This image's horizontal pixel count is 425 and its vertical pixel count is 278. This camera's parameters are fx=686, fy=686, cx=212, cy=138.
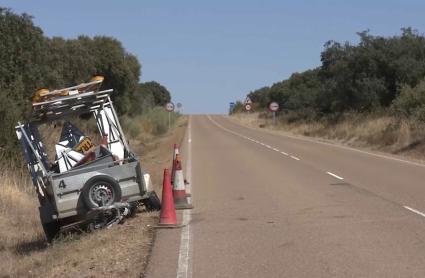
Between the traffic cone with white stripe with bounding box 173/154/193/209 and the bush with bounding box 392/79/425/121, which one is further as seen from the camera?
the bush with bounding box 392/79/425/121

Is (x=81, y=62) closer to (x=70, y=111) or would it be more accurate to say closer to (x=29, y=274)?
(x=70, y=111)

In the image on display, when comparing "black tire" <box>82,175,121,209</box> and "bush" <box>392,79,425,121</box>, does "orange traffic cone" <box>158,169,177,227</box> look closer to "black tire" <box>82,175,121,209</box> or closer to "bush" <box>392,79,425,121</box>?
"black tire" <box>82,175,121,209</box>

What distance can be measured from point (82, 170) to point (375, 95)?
3737cm

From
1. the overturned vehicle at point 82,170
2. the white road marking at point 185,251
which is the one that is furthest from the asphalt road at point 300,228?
the overturned vehicle at point 82,170

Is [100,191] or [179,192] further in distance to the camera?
[179,192]

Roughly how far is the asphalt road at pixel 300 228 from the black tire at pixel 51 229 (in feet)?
6.33

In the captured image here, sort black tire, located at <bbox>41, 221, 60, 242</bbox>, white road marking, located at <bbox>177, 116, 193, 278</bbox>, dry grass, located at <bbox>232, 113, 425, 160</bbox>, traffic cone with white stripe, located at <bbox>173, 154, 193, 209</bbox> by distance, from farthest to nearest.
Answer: dry grass, located at <bbox>232, 113, 425, 160</bbox> → traffic cone with white stripe, located at <bbox>173, 154, 193, 209</bbox> → black tire, located at <bbox>41, 221, 60, 242</bbox> → white road marking, located at <bbox>177, 116, 193, 278</bbox>

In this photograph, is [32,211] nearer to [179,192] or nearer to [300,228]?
[179,192]

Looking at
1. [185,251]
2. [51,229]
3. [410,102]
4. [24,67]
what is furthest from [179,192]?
[410,102]

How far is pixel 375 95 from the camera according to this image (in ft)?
150

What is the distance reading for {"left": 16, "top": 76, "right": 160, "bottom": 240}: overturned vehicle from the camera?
1079cm

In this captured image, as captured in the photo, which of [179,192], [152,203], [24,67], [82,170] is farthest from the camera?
[24,67]

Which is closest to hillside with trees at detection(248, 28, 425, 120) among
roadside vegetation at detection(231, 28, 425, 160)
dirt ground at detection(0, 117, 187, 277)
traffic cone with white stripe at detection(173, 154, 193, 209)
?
roadside vegetation at detection(231, 28, 425, 160)

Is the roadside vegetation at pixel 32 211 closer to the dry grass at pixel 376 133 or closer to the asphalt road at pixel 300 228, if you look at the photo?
the asphalt road at pixel 300 228
